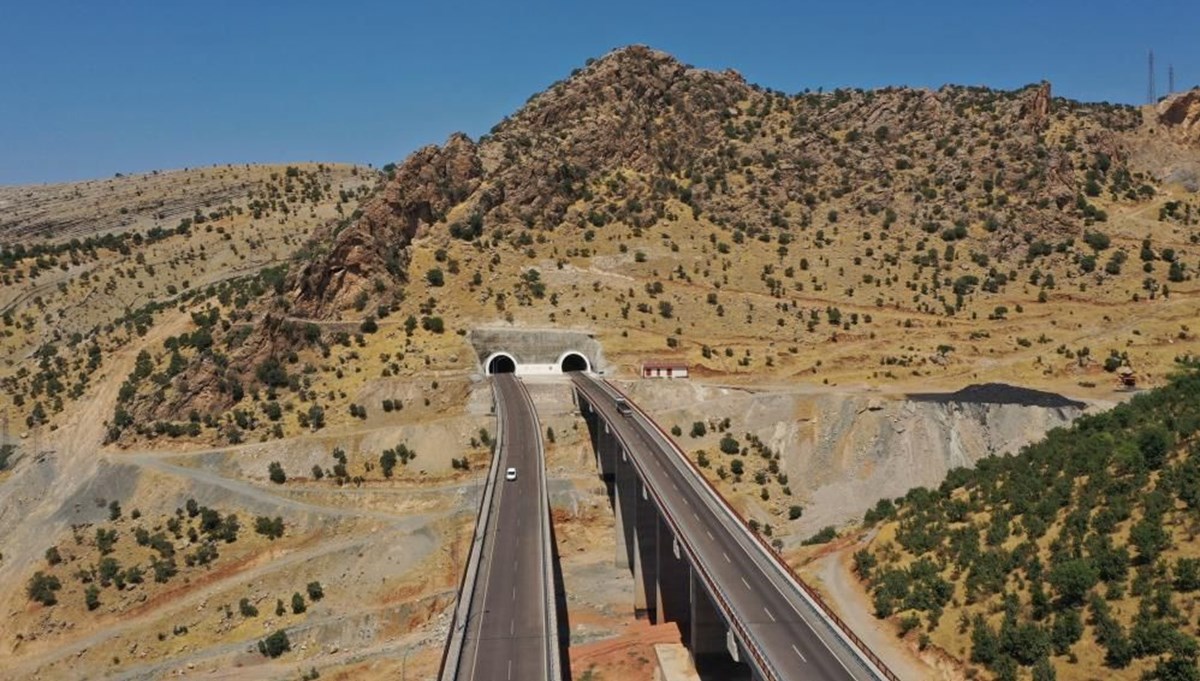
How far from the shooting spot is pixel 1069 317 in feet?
297

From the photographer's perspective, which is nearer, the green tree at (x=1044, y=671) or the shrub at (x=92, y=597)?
the green tree at (x=1044, y=671)

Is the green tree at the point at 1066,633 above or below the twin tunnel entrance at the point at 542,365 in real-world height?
below

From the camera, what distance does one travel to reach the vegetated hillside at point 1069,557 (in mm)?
28344

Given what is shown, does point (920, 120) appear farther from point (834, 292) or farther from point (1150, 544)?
point (1150, 544)

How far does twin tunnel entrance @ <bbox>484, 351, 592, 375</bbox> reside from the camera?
91.1 metres

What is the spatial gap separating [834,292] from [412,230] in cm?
5415

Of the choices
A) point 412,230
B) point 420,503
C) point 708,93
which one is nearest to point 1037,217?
point 708,93

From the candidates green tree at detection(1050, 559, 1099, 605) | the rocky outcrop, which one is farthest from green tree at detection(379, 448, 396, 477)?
green tree at detection(1050, 559, 1099, 605)

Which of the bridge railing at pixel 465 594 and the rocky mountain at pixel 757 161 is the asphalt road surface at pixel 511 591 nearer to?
the bridge railing at pixel 465 594

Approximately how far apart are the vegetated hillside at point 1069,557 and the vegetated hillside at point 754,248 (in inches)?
1106

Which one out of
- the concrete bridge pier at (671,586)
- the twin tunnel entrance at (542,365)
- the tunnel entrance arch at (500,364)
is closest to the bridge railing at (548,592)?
the concrete bridge pier at (671,586)

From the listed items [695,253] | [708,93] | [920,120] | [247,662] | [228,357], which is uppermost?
[708,93]

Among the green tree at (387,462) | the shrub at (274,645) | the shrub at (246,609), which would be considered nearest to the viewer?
the shrub at (274,645)

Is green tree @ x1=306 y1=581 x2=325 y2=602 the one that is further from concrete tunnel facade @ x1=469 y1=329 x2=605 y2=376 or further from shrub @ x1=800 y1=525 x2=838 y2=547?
concrete tunnel facade @ x1=469 y1=329 x2=605 y2=376
